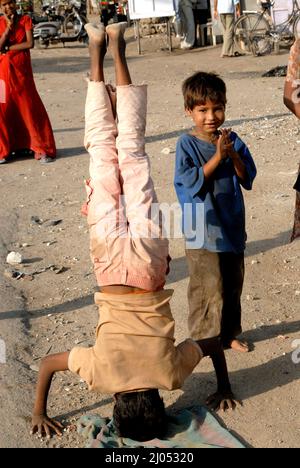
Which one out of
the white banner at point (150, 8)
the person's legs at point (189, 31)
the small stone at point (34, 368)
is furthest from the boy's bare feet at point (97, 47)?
the person's legs at point (189, 31)

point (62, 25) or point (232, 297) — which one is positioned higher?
point (232, 297)

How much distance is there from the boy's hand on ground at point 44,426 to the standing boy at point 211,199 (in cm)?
90

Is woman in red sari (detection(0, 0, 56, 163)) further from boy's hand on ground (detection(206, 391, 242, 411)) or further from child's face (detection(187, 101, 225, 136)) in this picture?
boy's hand on ground (detection(206, 391, 242, 411))

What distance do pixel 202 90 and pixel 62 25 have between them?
20.7 metres

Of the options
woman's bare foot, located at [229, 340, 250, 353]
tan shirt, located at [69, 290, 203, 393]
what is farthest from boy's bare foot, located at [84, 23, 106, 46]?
woman's bare foot, located at [229, 340, 250, 353]

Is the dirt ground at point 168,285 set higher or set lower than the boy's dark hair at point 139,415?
lower

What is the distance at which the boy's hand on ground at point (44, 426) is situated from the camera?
12.2 feet

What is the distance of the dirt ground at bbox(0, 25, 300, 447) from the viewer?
12.8 feet

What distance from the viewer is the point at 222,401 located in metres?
3.84

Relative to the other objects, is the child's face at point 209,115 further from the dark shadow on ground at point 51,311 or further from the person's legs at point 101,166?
the dark shadow on ground at point 51,311

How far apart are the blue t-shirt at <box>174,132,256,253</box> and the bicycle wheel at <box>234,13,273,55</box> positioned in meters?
13.6

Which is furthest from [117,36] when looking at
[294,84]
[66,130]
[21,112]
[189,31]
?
[189,31]

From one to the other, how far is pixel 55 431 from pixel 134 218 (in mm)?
1012

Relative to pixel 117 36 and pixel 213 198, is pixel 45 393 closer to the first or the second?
pixel 213 198
